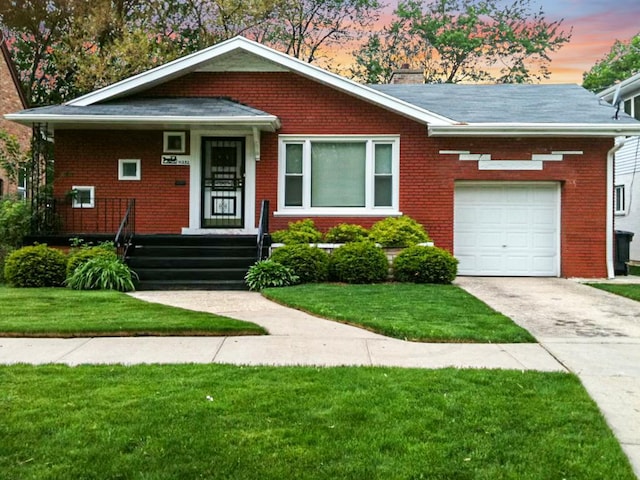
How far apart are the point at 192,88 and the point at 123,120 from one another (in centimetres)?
223

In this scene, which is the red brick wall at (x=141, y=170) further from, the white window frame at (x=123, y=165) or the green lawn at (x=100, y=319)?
the green lawn at (x=100, y=319)

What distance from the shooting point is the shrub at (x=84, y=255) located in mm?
10281

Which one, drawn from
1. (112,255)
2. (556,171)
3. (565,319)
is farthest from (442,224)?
(112,255)

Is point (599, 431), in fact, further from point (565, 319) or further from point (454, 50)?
point (454, 50)

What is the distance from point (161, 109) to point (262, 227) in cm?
348

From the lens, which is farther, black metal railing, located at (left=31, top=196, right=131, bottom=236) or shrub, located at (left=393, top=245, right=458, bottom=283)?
black metal railing, located at (left=31, top=196, right=131, bottom=236)

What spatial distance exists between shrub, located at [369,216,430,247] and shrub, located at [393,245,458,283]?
1.68ft

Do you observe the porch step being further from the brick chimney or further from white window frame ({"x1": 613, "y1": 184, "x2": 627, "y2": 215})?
white window frame ({"x1": 613, "y1": 184, "x2": 627, "y2": 215})

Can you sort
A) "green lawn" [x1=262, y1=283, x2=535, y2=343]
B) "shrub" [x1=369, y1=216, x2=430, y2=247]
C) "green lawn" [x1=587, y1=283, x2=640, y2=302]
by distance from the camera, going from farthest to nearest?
1. "shrub" [x1=369, y1=216, x2=430, y2=247]
2. "green lawn" [x1=587, y1=283, x2=640, y2=302]
3. "green lawn" [x1=262, y1=283, x2=535, y2=343]

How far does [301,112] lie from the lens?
42.4 feet

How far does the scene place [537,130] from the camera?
39.9 ft

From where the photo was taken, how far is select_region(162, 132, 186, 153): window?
12.8 meters

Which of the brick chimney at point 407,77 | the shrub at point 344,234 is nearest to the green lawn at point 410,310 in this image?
the shrub at point 344,234

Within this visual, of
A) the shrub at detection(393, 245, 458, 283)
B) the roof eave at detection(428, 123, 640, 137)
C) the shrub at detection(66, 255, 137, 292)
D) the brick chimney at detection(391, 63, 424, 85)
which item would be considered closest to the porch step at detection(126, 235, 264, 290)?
the shrub at detection(66, 255, 137, 292)
